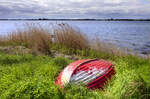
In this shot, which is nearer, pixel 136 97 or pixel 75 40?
pixel 136 97

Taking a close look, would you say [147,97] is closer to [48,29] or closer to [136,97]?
[136,97]

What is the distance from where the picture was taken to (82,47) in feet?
26.3

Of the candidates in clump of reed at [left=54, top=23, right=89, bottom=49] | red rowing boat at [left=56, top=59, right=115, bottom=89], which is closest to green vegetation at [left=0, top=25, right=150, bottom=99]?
clump of reed at [left=54, top=23, right=89, bottom=49]

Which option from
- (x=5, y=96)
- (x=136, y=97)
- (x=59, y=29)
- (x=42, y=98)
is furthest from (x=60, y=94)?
(x=59, y=29)

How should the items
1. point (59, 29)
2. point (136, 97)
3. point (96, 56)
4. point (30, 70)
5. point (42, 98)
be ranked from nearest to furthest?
point (42, 98)
point (136, 97)
point (30, 70)
point (96, 56)
point (59, 29)

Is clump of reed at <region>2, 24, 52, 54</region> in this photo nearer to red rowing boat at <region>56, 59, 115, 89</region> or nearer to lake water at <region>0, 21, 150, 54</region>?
lake water at <region>0, 21, 150, 54</region>

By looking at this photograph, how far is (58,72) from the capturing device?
15.4 ft

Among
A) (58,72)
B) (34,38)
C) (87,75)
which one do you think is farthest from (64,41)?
(87,75)

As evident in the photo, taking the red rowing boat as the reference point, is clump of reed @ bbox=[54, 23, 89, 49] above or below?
above

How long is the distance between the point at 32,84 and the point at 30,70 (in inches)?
76.3

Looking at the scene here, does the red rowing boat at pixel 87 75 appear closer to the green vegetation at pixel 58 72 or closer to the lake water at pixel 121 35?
the green vegetation at pixel 58 72

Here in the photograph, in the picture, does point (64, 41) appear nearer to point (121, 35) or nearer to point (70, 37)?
point (70, 37)

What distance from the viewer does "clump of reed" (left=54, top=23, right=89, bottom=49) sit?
8000 millimetres

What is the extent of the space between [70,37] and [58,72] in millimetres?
3614
